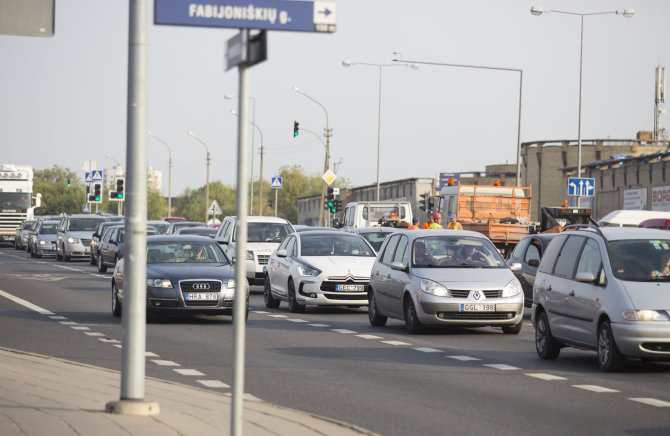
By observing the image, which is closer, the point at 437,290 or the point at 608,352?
the point at 608,352

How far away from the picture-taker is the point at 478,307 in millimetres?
18359

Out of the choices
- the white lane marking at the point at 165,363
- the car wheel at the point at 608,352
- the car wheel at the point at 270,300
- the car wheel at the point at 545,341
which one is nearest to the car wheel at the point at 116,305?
the car wheel at the point at 270,300

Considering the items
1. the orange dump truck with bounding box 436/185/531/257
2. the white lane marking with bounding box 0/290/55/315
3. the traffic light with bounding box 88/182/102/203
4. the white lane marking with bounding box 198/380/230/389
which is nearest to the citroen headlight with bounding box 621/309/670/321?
the white lane marking with bounding box 198/380/230/389

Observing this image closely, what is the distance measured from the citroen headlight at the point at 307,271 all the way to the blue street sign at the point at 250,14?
54.4 ft

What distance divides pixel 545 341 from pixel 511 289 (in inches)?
130

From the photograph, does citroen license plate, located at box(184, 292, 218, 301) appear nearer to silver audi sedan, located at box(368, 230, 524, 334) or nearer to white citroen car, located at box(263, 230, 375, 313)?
silver audi sedan, located at box(368, 230, 524, 334)

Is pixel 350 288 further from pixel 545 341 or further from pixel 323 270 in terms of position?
pixel 545 341

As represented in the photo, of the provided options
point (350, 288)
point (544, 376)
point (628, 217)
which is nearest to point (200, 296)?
point (350, 288)

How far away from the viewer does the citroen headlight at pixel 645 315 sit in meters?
13.3

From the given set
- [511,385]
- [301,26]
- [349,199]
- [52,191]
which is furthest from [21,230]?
[52,191]

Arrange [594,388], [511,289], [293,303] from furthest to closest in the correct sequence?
[293,303]
[511,289]
[594,388]

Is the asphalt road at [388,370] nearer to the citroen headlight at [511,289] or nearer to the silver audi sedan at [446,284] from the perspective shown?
the silver audi sedan at [446,284]

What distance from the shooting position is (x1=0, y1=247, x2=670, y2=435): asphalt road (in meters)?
10.1

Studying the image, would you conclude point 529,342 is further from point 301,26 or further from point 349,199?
point 349,199
